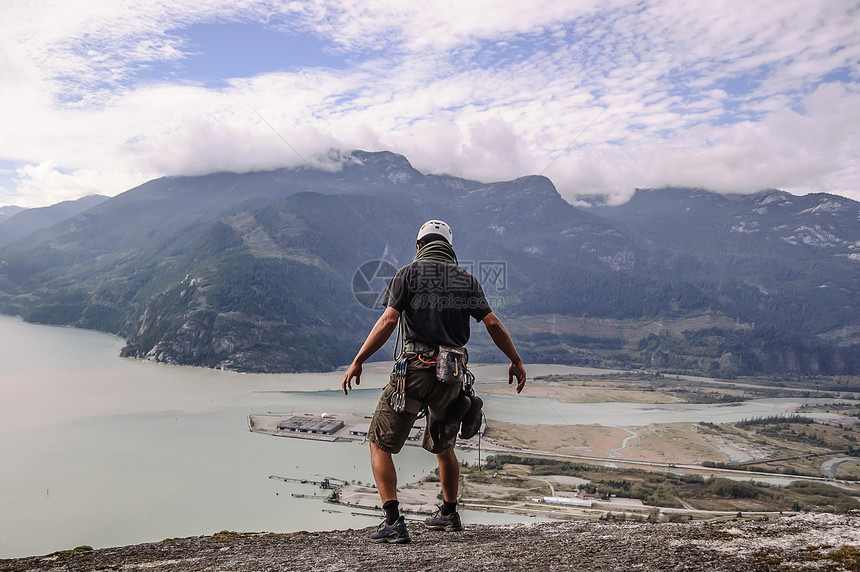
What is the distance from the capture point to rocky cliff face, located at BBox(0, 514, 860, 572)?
3357 mm

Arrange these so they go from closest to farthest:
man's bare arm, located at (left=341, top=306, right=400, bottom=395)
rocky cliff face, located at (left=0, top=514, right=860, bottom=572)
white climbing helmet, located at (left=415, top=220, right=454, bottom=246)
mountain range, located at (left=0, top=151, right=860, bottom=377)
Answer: rocky cliff face, located at (left=0, top=514, right=860, bottom=572) → man's bare arm, located at (left=341, top=306, right=400, bottom=395) → white climbing helmet, located at (left=415, top=220, right=454, bottom=246) → mountain range, located at (left=0, top=151, right=860, bottom=377)

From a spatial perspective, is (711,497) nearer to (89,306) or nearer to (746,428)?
(746,428)

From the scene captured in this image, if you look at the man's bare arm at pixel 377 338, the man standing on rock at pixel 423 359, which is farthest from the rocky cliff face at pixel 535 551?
the man's bare arm at pixel 377 338

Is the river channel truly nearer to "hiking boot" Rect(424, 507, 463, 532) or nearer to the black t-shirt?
"hiking boot" Rect(424, 507, 463, 532)

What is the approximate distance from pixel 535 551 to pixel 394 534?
A: 42.1 inches

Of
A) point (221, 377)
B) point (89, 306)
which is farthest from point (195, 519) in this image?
point (89, 306)

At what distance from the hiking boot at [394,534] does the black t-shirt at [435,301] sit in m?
1.44

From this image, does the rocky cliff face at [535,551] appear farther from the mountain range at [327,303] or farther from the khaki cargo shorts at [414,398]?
the mountain range at [327,303]

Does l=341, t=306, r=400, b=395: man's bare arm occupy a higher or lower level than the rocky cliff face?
higher

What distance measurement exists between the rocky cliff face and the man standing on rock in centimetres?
49

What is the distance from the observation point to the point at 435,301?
13.7ft

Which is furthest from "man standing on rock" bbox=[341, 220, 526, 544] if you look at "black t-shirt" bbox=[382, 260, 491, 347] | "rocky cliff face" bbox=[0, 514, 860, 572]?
"rocky cliff face" bbox=[0, 514, 860, 572]

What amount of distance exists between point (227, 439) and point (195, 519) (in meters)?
18.1

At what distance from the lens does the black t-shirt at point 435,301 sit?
412cm
